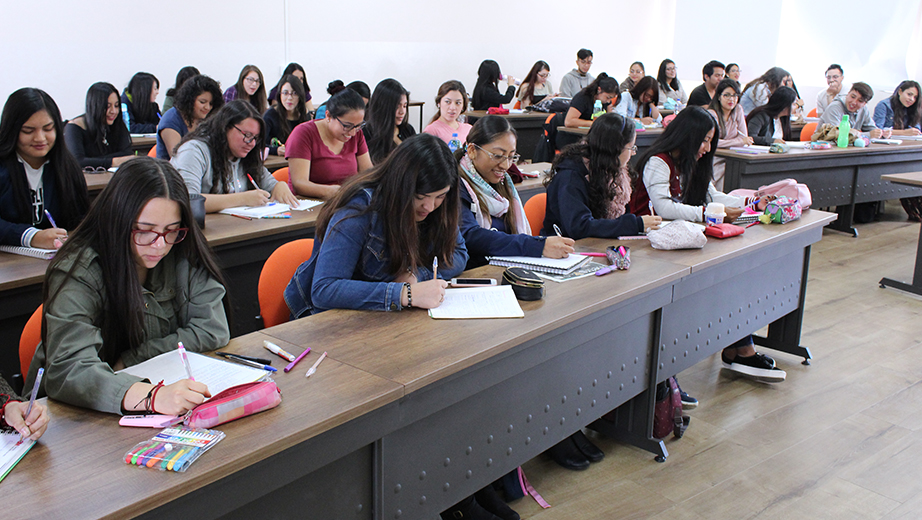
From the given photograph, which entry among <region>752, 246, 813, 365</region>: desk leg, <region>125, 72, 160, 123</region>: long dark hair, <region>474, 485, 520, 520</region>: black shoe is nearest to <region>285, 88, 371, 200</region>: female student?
<region>474, 485, 520, 520</region>: black shoe

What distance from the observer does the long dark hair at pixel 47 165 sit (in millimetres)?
2455

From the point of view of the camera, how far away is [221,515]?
1.18 m

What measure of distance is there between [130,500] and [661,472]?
1845mm

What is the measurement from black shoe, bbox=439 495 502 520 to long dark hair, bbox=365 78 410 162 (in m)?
2.63

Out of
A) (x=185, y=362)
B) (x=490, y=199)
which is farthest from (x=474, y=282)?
(x=185, y=362)

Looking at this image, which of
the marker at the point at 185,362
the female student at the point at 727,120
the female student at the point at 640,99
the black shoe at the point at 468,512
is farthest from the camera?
the female student at the point at 640,99

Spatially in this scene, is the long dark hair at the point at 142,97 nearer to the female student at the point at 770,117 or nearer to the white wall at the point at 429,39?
the white wall at the point at 429,39

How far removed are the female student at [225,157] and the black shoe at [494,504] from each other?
173cm

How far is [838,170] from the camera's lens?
18.7 feet

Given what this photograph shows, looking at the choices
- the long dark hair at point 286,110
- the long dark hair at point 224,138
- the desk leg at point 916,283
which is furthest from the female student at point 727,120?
the long dark hair at point 224,138

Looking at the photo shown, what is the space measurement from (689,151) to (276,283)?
1926mm

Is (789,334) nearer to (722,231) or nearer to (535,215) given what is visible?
(722,231)

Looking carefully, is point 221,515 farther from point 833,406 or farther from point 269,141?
point 269,141

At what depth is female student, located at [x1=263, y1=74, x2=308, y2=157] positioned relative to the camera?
17.8 ft
